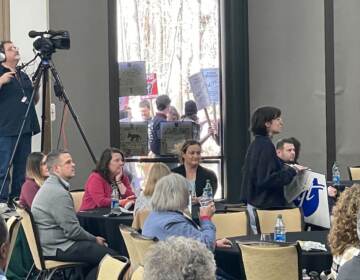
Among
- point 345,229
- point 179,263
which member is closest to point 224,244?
point 345,229

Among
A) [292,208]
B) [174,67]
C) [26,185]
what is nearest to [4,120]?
[26,185]

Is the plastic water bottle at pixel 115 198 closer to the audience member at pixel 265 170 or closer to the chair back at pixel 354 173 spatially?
the audience member at pixel 265 170

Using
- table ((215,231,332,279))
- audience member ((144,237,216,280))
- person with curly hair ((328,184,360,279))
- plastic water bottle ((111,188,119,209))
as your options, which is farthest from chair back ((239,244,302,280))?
plastic water bottle ((111,188,119,209))

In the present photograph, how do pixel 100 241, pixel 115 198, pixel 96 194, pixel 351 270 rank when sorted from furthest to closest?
pixel 96 194
pixel 115 198
pixel 100 241
pixel 351 270

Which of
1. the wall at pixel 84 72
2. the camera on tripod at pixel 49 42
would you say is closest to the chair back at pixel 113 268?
the camera on tripod at pixel 49 42

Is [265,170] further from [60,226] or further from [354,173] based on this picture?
[354,173]

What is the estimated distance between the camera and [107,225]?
5.92m

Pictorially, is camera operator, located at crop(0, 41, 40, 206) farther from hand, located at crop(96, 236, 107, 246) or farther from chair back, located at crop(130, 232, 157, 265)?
chair back, located at crop(130, 232, 157, 265)

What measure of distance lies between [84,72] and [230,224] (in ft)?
12.8

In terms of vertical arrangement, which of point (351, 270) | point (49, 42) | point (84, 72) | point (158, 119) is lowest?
point (351, 270)

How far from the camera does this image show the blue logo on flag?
5.90 m

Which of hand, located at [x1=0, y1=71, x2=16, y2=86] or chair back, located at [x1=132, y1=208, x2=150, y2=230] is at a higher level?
hand, located at [x1=0, y1=71, x2=16, y2=86]

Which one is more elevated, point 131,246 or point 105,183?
point 105,183

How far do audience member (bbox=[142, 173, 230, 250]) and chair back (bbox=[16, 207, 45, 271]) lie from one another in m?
1.24
